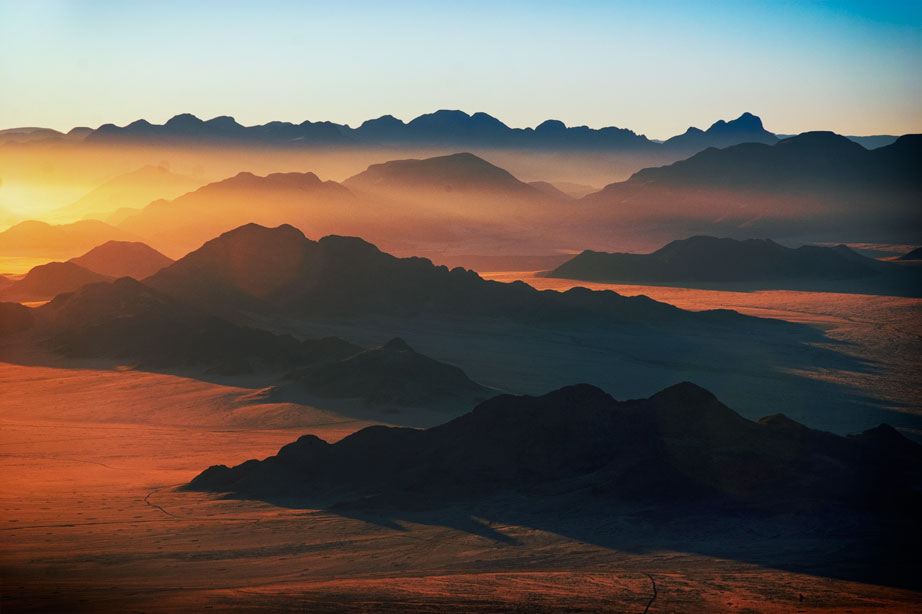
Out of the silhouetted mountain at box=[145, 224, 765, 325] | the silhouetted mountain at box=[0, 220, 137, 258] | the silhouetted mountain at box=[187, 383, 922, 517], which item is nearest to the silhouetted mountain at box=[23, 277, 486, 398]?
the silhouetted mountain at box=[145, 224, 765, 325]

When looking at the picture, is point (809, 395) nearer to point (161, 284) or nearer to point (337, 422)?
point (337, 422)

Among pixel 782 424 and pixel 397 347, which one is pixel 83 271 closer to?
pixel 397 347

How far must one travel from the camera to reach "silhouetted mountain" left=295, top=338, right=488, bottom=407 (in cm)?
5747

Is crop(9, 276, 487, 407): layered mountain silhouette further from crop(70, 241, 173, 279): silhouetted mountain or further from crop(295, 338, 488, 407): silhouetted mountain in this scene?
crop(70, 241, 173, 279): silhouetted mountain

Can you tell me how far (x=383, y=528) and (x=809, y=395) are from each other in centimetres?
3784

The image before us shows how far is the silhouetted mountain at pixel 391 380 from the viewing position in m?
57.5

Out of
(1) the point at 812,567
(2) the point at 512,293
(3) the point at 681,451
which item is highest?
(2) the point at 512,293

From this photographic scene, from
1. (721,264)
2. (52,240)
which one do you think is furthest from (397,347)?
(52,240)

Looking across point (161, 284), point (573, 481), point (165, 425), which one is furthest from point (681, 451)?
point (161, 284)

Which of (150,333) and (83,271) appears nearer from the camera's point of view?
(150,333)

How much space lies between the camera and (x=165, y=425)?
2058 inches

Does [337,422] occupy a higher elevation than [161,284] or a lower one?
lower

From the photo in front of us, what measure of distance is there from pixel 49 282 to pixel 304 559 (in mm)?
88631

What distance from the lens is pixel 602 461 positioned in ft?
116
